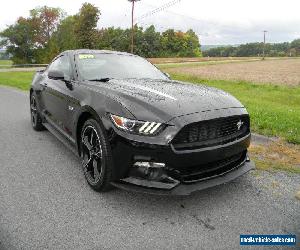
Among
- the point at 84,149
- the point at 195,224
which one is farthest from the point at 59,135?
the point at 195,224

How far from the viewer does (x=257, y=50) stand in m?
136

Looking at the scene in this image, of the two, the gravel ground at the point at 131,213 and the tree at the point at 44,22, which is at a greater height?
the tree at the point at 44,22

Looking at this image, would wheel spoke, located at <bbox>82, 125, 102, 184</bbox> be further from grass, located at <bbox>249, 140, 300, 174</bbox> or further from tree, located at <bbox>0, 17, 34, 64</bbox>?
tree, located at <bbox>0, 17, 34, 64</bbox>

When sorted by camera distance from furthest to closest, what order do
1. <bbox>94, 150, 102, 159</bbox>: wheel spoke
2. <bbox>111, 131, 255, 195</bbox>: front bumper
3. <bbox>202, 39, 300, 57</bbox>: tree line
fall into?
<bbox>202, 39, 300, 57</bbox>: tree line → <bbox>94, 150, 102, 159</bbox>: wheel spoke → <bbox>111, 131, 255, 195</bbox>: front bumper

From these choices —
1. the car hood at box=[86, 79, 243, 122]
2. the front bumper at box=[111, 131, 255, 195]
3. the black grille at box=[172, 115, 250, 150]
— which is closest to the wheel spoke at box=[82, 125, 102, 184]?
the front bumper at box=[111, 131, 255, 195]

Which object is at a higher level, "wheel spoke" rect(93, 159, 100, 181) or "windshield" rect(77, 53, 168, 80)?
"windshield" rect(77, 53, 168, 80)

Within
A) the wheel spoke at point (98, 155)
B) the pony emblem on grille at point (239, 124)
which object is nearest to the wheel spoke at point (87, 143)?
the wheel spoke at point (98, 155)

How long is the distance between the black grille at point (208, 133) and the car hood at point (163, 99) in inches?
6.4

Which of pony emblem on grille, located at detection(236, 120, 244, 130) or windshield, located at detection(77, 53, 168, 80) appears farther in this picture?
windshield, located at detection(77, 53, 168, 80)

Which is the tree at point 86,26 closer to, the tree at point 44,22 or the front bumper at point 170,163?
the tree at point 44,22

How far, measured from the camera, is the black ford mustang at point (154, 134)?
3.20m

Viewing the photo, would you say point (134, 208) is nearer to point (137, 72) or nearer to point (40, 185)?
point (40, 185)

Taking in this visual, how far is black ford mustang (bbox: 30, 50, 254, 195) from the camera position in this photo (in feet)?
10.5

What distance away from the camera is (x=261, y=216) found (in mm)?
3307
